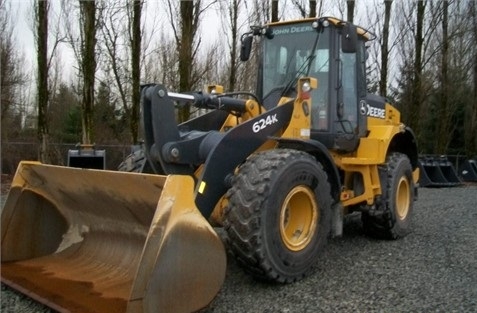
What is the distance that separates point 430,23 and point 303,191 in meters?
18.0

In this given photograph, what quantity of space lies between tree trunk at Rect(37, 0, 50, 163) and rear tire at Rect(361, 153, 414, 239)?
989 cm

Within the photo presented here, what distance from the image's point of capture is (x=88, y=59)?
13617mm

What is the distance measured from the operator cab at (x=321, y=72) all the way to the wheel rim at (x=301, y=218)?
1.18 meters

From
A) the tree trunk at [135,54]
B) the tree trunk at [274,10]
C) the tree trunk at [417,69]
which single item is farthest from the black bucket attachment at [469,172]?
the tree trunk at [135,54]

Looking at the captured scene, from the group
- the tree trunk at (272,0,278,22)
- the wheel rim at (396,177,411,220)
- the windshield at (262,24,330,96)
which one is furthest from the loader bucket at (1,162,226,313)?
the tree trunk at (272,0,278,22)

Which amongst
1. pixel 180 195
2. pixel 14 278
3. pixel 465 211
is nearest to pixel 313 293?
pixel 180 195

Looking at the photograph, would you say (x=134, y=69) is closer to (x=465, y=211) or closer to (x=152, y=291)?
(x=465, y=211)

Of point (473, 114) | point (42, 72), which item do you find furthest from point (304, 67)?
point (473, 114)

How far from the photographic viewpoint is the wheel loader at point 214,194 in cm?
354

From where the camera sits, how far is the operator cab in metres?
5.67

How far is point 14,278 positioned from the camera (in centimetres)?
423

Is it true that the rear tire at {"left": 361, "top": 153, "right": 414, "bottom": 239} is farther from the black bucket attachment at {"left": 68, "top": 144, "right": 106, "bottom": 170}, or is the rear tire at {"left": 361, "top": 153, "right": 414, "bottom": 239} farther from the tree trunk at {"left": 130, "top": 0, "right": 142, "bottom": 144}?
the tree trunk at {"left": 130, "top": 0, "right": 142, "bottom": 144}

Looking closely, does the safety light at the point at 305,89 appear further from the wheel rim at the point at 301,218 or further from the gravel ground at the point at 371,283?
the gravel ground at the point at 371,283

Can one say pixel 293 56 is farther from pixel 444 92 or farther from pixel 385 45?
pixel 444 92
